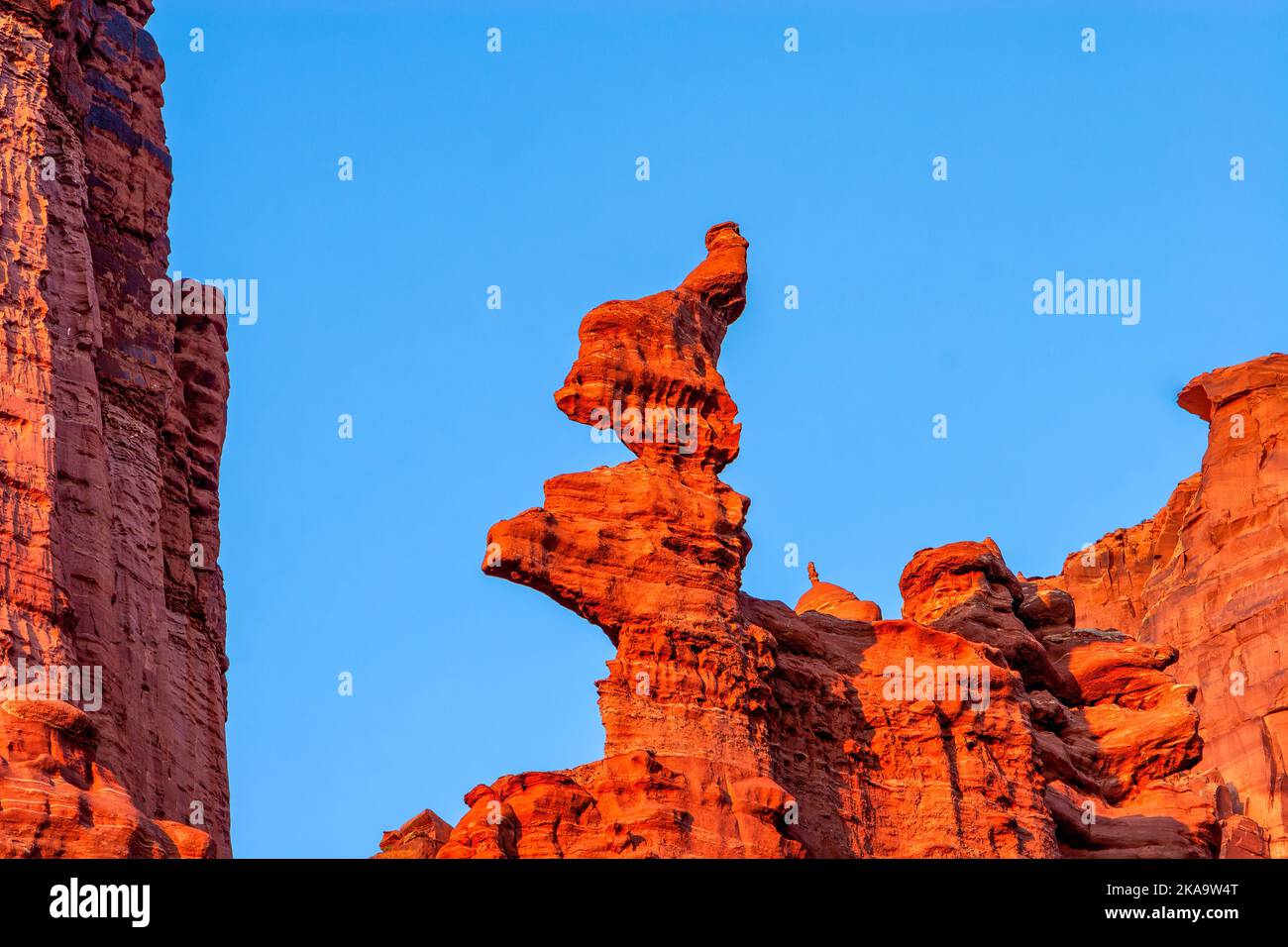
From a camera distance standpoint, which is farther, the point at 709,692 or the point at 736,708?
the point at 736,708

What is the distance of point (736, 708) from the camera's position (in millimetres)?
48750

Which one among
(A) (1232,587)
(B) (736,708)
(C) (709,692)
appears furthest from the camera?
(A) (1232,587)

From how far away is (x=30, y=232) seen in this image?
1759 inches

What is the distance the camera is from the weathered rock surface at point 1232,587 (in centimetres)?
9188

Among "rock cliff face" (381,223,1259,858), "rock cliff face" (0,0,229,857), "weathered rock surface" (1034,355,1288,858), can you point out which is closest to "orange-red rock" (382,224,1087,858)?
"rock cliff face" (381,223,1259,858)

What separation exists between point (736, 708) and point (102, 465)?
13.0 m

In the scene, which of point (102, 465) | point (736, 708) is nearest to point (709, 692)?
point (736, 708)

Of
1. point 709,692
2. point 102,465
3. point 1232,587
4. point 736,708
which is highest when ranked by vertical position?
point 1232,587

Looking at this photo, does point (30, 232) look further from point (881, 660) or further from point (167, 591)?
point (881, 660)

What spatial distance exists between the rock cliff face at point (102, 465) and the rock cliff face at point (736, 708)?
6.47m

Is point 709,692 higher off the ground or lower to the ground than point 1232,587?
lower

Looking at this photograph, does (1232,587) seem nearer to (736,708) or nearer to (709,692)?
(736,708)
